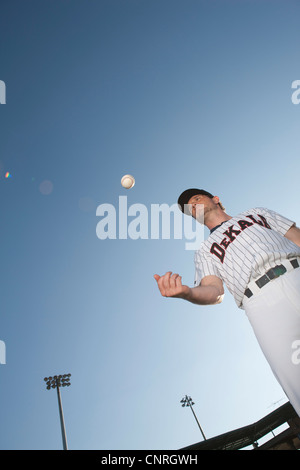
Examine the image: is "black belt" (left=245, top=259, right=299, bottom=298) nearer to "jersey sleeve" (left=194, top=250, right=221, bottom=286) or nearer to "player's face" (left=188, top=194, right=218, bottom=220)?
"jersey sleeve" (left=194, top=250, right=221, bottom=286)

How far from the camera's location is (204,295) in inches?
80.0

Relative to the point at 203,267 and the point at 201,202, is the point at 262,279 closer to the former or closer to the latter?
the point at 203,267

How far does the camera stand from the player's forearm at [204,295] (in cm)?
189

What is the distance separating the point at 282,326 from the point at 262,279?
349mm

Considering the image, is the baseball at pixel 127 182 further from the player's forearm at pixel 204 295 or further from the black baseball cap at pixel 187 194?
the player's forearm at pixel 204 295

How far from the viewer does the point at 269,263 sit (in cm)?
193

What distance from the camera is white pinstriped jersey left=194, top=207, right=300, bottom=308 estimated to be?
194 centimetres

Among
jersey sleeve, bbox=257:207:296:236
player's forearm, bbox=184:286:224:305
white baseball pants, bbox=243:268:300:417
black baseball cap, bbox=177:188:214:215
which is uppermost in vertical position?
black baseball cap, bbox=177:188:214:215

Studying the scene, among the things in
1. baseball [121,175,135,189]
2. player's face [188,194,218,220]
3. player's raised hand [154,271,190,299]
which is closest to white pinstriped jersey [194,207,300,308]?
player's face [188,194,218,220]

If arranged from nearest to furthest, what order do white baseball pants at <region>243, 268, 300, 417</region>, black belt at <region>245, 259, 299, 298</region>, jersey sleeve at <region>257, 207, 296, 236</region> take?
white baseball pants at <region>243, 268, 300, 417</region>, black belt at <region>245, 259, 299, 298</region>, jersey sleeve at <region>257, 207, 296, 236</region>

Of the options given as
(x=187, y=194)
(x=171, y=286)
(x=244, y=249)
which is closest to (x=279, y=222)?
(x=244, y=249)

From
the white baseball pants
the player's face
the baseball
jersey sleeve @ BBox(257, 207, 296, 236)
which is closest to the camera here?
the white baseball pants
